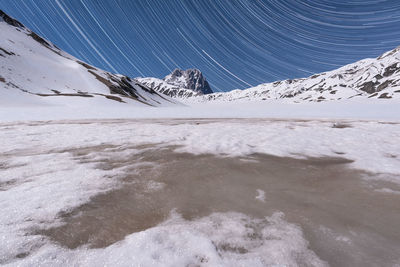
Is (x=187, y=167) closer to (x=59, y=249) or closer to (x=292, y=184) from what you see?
(x=292, y=184)

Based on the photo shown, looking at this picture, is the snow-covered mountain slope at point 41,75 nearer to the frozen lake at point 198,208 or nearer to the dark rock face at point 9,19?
the dark rock face at point 9,19

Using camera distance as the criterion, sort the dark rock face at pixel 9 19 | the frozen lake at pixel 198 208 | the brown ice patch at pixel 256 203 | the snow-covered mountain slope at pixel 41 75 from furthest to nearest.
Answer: the dark rock face at pixel 9 19, the snow-covered mountain slope at pixel 41 75, the brown ice patch at pixel 256 203, the frozen lake at pixel 198 208

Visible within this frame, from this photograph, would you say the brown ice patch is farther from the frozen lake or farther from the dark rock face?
the dark rock face

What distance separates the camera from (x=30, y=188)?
3.38 metres

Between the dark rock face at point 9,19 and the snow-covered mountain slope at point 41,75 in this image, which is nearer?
the snow-covered mountain slope at point 41,75

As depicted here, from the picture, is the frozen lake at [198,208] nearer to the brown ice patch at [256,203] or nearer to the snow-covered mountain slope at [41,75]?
the brown ice patch at [256,203]

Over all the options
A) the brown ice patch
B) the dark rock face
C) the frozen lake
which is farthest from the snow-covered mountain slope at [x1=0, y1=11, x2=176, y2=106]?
the brown ice patch

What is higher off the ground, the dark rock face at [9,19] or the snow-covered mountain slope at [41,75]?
the dark rock face at [9,19]

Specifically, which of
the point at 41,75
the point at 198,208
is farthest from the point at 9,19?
the point at 198,208

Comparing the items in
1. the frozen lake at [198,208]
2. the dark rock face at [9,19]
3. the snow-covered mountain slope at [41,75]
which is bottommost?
the frozen lake at [198,208]

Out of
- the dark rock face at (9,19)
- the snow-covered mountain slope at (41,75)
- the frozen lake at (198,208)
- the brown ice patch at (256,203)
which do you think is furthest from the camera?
the dark rock face at (9,19)

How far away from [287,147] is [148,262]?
18.9ft

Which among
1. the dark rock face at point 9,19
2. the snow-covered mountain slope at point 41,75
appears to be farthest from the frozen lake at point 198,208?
the dark rock face at point 9,19

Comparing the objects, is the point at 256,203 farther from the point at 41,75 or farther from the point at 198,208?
the point at 41,75
